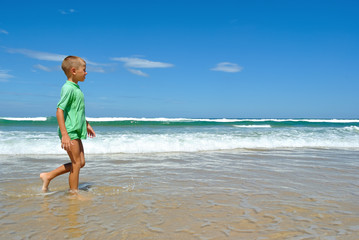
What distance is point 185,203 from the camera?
3365 millimetres

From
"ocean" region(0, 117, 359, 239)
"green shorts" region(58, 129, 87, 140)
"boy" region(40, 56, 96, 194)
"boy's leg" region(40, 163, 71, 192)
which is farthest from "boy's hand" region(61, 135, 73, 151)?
"ocean" region(0, 117, 359, 239)

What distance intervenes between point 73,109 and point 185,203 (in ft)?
5.41

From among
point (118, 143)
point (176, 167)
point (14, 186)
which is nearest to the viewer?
point (14, 186)

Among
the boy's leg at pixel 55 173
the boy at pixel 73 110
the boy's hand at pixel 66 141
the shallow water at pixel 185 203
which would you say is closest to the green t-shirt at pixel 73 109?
the boy at pixel 73 110

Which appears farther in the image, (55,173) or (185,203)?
(55,173)

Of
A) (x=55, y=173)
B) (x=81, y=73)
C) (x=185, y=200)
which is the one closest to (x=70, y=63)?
(x=81, y=73)

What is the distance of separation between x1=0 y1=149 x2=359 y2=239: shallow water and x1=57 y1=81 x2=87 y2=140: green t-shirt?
79cm

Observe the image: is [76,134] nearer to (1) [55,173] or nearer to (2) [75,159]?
(2) [75,159]

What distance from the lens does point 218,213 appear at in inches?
→ 118

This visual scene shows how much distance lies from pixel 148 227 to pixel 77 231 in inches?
23.1

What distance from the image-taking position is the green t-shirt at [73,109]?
11.1ft

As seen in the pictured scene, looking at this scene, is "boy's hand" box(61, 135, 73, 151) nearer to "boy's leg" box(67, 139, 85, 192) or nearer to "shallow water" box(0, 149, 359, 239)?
"boy's leg" box(67, 139, 85, 192)

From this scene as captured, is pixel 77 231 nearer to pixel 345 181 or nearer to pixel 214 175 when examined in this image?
pixel 214 175

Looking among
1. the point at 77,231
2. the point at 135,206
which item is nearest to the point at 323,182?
the point at 135,206
